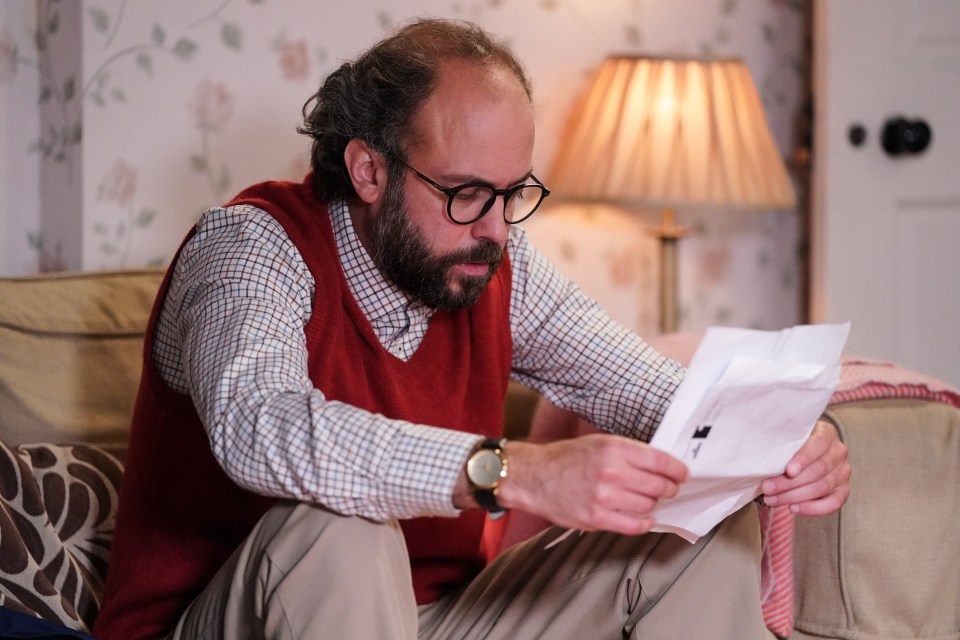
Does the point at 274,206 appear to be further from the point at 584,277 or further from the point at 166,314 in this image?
the point at 584,277

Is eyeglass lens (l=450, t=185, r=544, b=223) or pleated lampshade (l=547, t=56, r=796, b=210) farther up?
pleated lampshade (l=547, t=56, r=796, b=210)

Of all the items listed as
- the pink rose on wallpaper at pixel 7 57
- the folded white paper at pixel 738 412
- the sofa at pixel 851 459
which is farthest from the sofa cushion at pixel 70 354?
the folded white paper at pixel 738 412

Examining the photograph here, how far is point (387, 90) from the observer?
1406 millimetres

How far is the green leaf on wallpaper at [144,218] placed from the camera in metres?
2.01

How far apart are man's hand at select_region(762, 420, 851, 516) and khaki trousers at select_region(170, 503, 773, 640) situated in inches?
2.0

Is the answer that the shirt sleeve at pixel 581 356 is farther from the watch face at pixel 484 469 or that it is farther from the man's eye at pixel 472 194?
the watch face at pixel 484 469

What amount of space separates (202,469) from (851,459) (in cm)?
86

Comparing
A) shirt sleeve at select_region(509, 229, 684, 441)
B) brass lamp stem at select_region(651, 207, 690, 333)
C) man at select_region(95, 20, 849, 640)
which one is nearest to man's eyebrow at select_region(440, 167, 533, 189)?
man at select_region(95, 20, 849, 640)

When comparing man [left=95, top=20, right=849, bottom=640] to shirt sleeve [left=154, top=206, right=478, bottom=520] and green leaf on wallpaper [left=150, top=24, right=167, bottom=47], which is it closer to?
shirt sleeve [left=154, top=206, right=478, bottom=520]

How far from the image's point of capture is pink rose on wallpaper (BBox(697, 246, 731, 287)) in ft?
8.45

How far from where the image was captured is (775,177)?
2.27 metres

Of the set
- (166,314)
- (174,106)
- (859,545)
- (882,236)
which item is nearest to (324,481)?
(166,314)

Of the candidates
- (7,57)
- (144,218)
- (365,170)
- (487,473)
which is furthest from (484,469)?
(7,57)

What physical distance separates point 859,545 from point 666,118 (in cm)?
98
